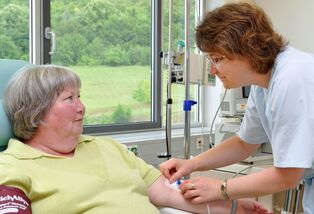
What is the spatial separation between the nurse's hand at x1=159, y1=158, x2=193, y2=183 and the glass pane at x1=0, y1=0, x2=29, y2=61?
1603mm

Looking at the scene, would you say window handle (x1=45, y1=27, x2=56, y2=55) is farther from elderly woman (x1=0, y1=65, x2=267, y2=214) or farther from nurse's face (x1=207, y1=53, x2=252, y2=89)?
nurse's face (x1=207, y1=53, x2=252, y2=89)

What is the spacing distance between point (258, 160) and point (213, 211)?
3.47 feet

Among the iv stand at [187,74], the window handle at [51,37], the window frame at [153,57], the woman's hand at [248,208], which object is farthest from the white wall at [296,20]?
the woman's hand at [248,208]

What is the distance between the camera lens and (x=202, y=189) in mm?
1462

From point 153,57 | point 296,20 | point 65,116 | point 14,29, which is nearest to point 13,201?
point 65,116

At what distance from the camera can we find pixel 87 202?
143cm

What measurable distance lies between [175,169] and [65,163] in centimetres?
45

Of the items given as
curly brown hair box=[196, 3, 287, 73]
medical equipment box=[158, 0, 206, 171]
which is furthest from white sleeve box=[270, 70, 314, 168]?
medical equipment box=[158, 0, 206, 171]

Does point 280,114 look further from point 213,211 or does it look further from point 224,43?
point 213,211

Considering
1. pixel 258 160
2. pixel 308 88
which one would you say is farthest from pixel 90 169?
pixel 258 160

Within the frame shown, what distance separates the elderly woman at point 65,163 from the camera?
1.40m

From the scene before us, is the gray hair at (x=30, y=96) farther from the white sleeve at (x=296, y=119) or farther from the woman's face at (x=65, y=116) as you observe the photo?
the white sleeve at (x=296, y=119)

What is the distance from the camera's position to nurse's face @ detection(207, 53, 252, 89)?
1.35 m

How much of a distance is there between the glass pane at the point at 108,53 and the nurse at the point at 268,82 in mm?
1751
